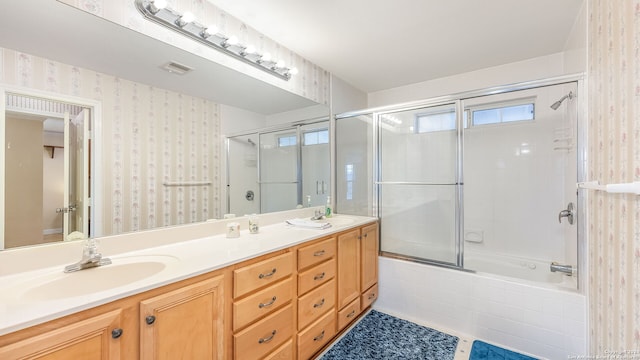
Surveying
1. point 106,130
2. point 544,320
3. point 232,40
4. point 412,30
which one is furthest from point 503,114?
point 106,130

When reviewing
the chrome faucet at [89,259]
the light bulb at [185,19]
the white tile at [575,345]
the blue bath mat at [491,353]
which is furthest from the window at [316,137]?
the white tile at [575,345]

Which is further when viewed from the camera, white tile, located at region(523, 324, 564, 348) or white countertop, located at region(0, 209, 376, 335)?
white tile, located at region(523, 324, 564, 348)

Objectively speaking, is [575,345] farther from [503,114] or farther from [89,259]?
A: [89,259]

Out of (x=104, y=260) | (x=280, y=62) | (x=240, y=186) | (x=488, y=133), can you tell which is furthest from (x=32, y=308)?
(x=488, y=133)

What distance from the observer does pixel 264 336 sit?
1.36m

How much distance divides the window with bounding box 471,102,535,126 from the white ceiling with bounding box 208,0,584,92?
0.44 meters

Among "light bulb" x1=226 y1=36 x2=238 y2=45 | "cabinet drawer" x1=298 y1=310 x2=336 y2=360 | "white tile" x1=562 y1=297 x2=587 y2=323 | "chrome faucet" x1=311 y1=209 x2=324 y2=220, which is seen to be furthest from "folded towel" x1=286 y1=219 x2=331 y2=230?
"white tile" x1=562 y1=297 x2=587 y2=323

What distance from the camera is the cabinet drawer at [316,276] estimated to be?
1628mm

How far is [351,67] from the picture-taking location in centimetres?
265

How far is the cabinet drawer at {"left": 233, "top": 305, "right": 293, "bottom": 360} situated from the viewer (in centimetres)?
125

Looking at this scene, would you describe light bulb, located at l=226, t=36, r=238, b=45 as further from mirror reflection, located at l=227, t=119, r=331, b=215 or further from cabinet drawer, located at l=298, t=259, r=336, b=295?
cabinet drawer, located at l=298, t=259, r=336, b=295

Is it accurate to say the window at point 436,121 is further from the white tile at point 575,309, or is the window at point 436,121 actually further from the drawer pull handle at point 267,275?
the drawer pull handle at point 267,275

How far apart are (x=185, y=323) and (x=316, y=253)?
2.85ft

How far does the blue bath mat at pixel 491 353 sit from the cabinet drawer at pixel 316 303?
103 cm
